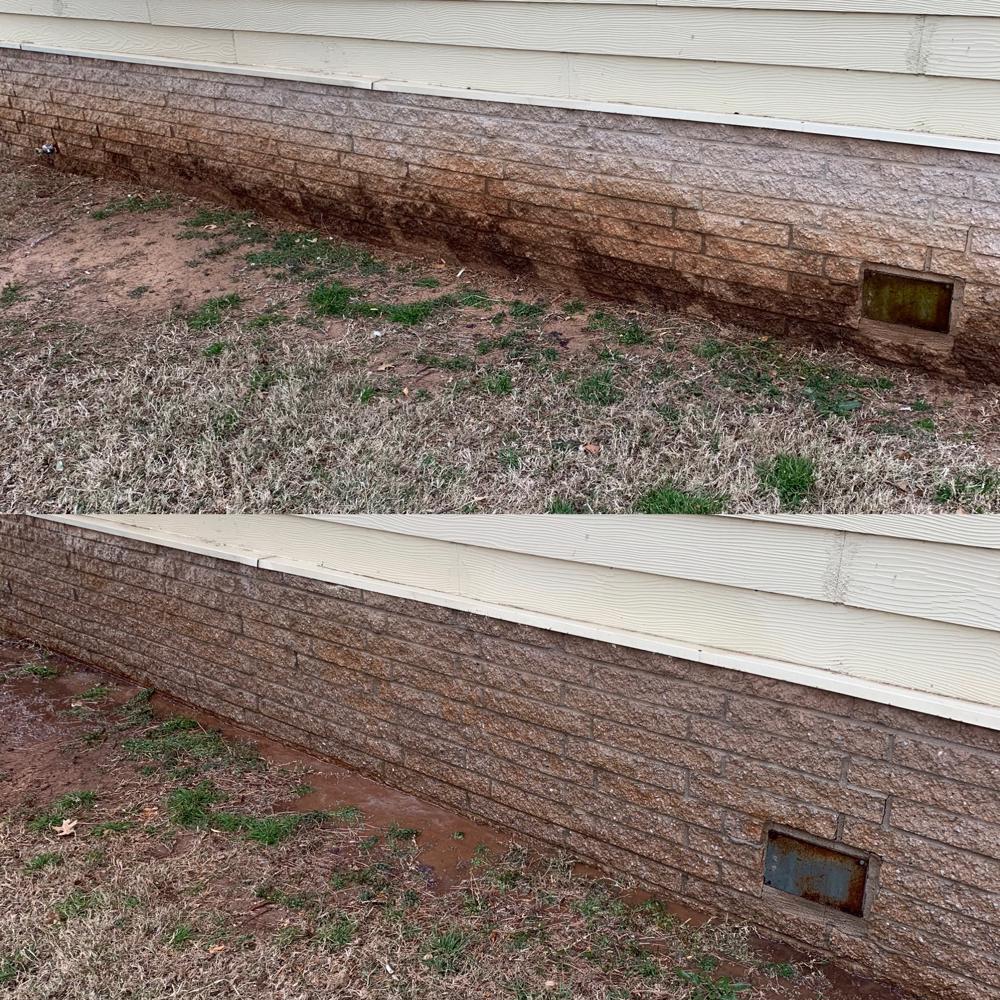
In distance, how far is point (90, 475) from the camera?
509cm

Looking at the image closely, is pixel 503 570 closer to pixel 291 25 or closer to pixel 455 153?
pixel 455 153

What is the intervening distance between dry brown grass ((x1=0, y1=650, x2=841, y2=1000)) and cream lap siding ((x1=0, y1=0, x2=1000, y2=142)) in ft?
10.9

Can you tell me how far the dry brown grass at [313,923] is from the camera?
3.63 m

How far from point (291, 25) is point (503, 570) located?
13.4 feet

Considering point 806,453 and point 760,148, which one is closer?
point 806,453

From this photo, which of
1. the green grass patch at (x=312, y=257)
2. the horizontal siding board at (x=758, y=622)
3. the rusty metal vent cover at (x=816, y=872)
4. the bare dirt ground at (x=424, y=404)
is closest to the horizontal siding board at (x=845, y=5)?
the bare dirt ground at (x=424, y=404)

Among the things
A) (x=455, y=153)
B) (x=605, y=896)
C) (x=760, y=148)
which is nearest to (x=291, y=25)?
(x=455, y=153)

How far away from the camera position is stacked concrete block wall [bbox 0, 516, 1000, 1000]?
340 centimetres

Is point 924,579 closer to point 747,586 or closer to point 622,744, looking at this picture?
point 747,586

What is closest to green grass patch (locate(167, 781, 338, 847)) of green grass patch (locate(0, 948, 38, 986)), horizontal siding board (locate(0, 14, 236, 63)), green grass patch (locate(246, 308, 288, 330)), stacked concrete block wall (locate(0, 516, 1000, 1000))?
stacked concrete block wall (locate(0, 516, 1000, 1000))

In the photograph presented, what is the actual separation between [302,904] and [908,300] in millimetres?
3515

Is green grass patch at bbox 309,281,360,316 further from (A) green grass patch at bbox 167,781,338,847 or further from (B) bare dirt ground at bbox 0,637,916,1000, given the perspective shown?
(A) green grass patch at bbox 167,781,338,847

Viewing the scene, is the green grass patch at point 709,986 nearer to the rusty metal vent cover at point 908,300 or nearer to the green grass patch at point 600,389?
the green grass patch at point 600,389

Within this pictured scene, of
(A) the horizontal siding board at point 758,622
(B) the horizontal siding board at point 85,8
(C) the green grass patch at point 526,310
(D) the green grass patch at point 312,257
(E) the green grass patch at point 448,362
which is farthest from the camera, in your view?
(B) the horizontal siding board at point 85,8
